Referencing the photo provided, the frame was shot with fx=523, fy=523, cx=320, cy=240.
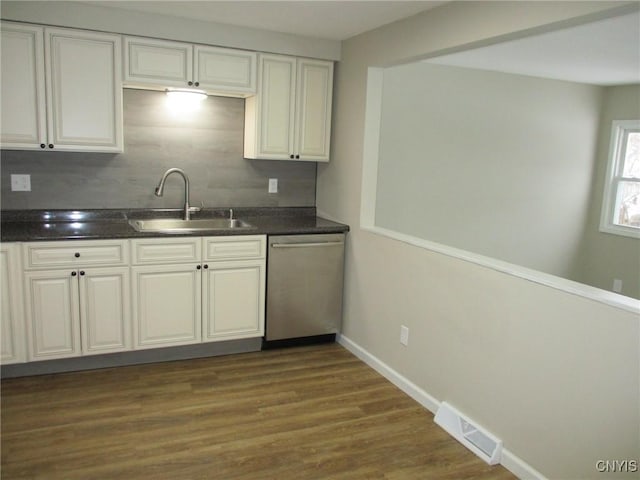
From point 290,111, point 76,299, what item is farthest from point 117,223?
point 290,111

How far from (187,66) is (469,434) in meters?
2.81

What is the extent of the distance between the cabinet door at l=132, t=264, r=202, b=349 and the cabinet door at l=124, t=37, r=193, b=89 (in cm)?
120

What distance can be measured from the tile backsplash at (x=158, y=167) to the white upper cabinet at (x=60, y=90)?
32cm

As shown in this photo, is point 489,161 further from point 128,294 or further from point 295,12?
point 128,294

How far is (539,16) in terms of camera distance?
225 centimetres

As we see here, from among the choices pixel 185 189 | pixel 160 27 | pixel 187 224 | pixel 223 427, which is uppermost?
pixel 160 27

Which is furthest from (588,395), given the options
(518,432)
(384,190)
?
(384,190)

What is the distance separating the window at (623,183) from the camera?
533cm

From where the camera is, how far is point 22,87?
10.2 ft

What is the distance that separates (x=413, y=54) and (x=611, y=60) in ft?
6.17

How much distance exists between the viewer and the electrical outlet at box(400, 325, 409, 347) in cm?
325

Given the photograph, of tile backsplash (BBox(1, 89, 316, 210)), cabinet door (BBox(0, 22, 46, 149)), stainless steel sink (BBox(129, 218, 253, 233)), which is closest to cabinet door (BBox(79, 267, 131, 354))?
stainless steel sink (BBox(129, 218, 253, 233))

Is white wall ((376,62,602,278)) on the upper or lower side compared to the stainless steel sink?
upper

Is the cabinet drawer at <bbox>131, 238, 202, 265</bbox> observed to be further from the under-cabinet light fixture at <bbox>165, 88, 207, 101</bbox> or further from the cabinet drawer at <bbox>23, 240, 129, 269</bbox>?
the under-cabinet light fixture at <bbox>165, 88, 207, 101</bbox>
